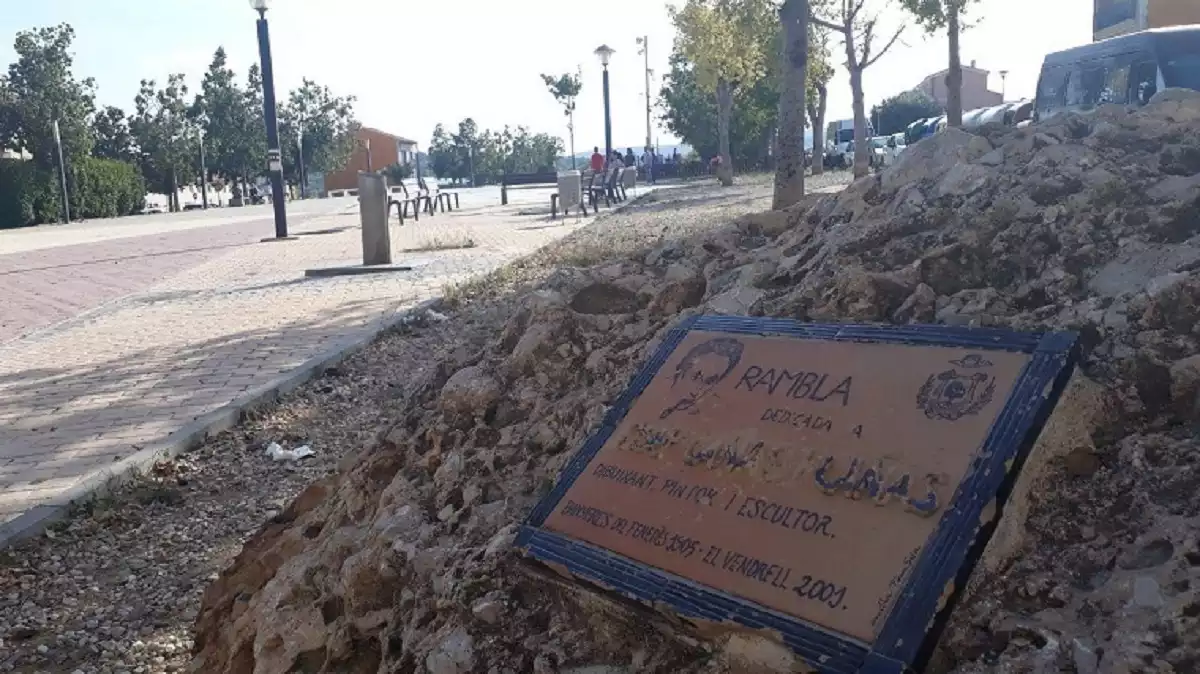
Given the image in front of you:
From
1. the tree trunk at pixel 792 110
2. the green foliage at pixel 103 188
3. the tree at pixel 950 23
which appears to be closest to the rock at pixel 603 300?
the tree trunk at pixel 792 110

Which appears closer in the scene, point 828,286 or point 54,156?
point 828,286

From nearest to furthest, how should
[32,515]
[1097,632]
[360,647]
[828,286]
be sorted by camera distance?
1. [1097,632]
2. [360,647]
3. [828,286]
4. [32,515]

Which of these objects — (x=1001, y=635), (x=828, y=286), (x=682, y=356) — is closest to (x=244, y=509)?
(x=682, y=356)

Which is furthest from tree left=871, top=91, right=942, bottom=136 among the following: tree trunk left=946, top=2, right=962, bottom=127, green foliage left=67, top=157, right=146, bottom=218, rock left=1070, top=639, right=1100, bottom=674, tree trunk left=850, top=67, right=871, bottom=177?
rock left=1070, top=639, right=1100, bottom=674

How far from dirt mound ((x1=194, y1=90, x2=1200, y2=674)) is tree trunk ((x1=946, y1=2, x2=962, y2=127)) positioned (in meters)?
17.6

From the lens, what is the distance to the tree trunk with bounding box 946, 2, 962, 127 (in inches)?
789

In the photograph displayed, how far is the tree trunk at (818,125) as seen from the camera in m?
32.1

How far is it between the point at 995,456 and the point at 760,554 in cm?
50

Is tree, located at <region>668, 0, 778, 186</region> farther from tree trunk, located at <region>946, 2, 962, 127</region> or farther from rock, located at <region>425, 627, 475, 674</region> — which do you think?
rock, located at <region>425, 627, 475, 674</region>

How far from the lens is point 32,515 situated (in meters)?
4.23

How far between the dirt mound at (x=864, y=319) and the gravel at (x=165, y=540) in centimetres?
32

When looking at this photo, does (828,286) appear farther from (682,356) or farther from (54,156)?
(54,156)

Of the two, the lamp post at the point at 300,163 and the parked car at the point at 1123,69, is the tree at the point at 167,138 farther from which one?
the parked car at the point at 1123,69
